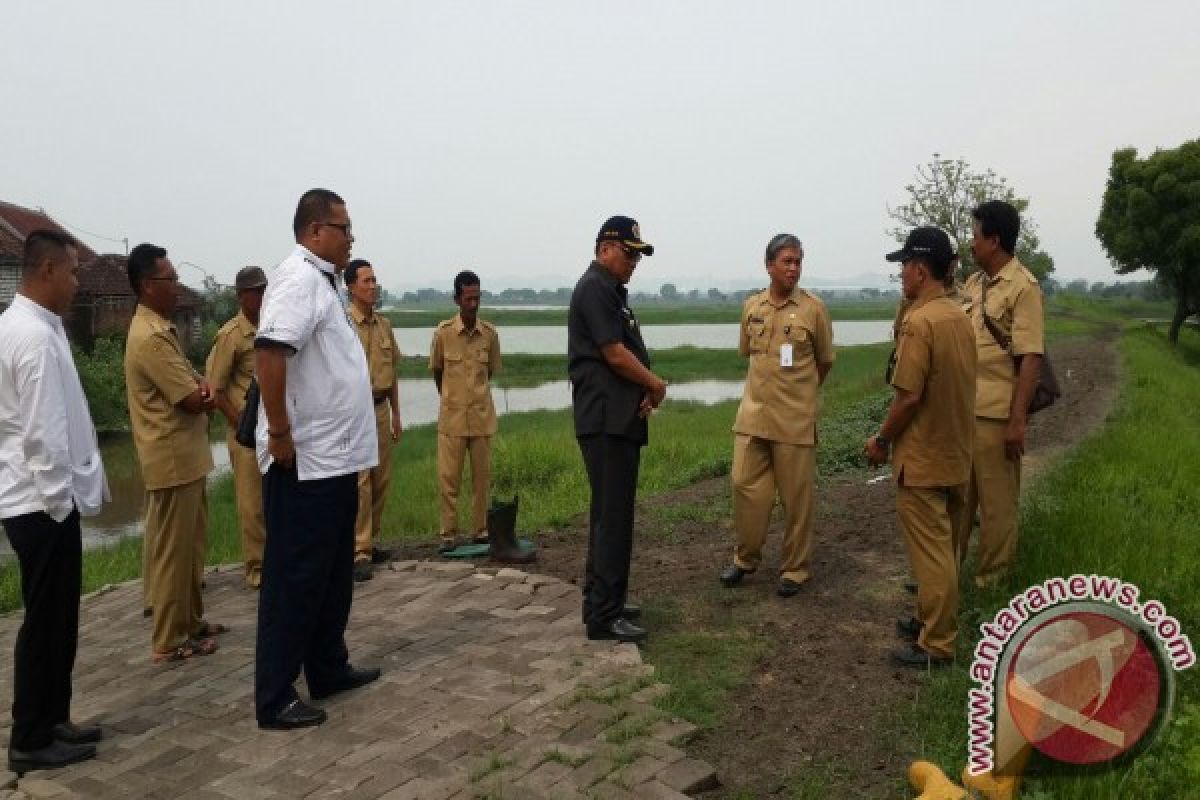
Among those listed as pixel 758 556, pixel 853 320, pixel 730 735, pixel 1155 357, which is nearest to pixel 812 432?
pixel 758 556

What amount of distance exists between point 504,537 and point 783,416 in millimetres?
1975

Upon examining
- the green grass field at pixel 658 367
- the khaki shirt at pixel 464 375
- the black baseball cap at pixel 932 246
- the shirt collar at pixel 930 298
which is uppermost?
the black baseball cap at pixel 932 246

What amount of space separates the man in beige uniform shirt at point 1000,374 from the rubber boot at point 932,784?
169 cm

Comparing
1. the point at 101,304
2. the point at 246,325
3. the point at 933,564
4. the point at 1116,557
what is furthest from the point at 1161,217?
the point at 101,304

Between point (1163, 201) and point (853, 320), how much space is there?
152ft

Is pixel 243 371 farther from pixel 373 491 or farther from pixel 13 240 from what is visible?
pixel 13 240

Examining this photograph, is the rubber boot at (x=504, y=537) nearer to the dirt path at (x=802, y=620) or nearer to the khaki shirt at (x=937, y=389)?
the dirt path at (x=802, y=620)

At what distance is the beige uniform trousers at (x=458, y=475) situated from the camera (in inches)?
231

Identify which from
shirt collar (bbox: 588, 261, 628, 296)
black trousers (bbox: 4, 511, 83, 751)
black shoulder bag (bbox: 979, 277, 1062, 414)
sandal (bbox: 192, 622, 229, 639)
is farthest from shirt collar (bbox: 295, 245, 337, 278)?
black shoulder bag (bbox: 979, 277, 1062, 414)

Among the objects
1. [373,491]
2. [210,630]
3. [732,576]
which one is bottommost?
[210,630]

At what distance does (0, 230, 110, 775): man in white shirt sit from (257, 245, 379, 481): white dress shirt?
0.69 meters

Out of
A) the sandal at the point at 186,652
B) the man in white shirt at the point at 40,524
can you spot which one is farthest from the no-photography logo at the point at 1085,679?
the sandal at the point at 186,652

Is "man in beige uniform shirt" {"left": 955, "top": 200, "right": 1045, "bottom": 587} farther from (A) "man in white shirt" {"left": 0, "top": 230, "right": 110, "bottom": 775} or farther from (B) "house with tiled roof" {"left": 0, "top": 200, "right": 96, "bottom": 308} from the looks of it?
(B) "house with tiled roof" {"left": 0, "top": 200, "right": 96, "bottom": 308}

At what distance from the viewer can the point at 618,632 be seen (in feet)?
12.7
